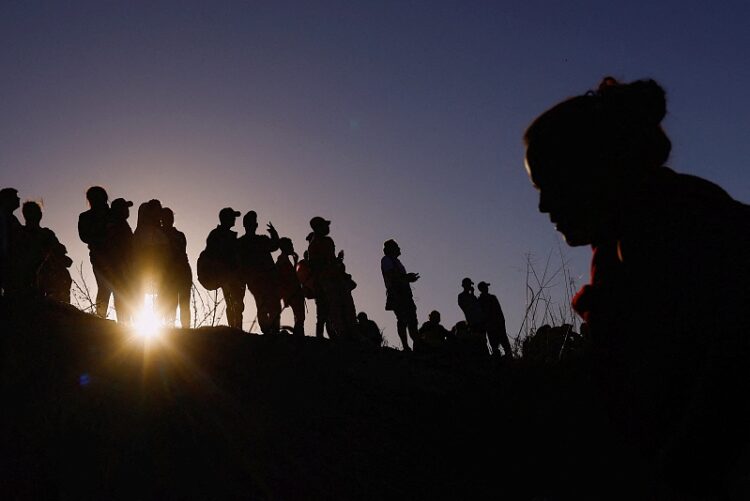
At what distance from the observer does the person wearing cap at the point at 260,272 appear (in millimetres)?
7805

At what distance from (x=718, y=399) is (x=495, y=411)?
3.87m

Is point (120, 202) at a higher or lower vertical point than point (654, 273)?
higher

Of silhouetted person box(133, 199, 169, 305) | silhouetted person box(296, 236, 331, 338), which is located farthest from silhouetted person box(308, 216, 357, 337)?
silhouetted person box(133, 199, 169, 305)

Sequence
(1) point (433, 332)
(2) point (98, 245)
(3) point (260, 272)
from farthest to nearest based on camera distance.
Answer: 1. (1) point (433, 332)
2. (3) point (260, 272)
3. (2) point (98, 245)

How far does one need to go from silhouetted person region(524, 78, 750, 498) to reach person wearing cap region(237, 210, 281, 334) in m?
6.52

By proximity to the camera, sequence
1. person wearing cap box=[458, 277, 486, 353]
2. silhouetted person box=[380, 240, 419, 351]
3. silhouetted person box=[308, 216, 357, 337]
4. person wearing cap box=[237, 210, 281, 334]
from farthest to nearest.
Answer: person wearing cap box=[458, 277, 486, 353] → silhouetted person box=[380, 240, 419, 351] → silhouetted person box=[308, 216, 357, 337] → person wearing cap box=[237, 210, 281, 334]

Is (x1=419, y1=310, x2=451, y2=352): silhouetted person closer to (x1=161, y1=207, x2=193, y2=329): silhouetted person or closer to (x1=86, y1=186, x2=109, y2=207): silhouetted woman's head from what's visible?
(x1=161, y1=207, x2=193, y2=329): silhouetted person

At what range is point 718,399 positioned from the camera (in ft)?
3.74

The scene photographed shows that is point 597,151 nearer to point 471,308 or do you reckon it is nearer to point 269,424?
point 269,424

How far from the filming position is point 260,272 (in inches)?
308

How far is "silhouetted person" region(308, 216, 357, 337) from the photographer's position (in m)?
8.27

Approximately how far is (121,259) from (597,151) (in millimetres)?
6115

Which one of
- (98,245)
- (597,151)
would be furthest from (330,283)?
(597,151)

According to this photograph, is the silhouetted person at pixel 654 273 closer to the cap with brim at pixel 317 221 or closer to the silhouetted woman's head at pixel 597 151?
the silhouetted woman's head at pixel 597 151
